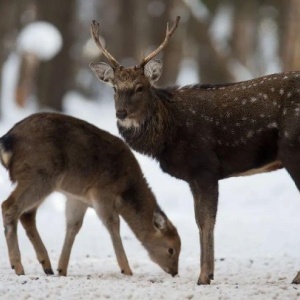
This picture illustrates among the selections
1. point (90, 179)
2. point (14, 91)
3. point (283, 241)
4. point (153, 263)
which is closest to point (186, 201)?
point (283, 241)

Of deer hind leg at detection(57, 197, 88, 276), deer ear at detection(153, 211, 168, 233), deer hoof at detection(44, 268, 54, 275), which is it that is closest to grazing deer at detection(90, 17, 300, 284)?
deer ear at detection(153, 211, 168, 233)

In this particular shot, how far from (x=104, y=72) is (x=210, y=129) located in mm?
1260

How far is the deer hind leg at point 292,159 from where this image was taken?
913cm

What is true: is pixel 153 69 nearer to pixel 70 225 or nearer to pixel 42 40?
pixel 70 225

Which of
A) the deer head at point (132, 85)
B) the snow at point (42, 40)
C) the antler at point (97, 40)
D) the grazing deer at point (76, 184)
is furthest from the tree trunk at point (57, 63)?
the deer head at point (132, 85)

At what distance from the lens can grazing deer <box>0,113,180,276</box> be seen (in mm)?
9906

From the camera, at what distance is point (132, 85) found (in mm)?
9633

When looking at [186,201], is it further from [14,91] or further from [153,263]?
[14,91]

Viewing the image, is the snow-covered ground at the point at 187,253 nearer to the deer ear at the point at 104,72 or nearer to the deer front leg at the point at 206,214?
the deer front leg at the point at 206,214

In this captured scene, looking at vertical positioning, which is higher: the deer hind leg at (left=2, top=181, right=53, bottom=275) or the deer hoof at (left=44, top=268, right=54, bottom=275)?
the deer hind leg at (left=2, top=181, right=53, bottom=275)

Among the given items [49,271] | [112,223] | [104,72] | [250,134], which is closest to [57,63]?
[112,223]

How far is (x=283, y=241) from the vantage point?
13.2 metres

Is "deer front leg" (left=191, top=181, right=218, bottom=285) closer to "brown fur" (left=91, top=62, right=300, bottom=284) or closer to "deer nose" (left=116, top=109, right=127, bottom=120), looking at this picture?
"brown fur" (left=91, top=62, right=300, bottom=284)

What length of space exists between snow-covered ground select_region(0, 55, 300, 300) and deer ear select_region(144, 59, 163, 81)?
2047mm
